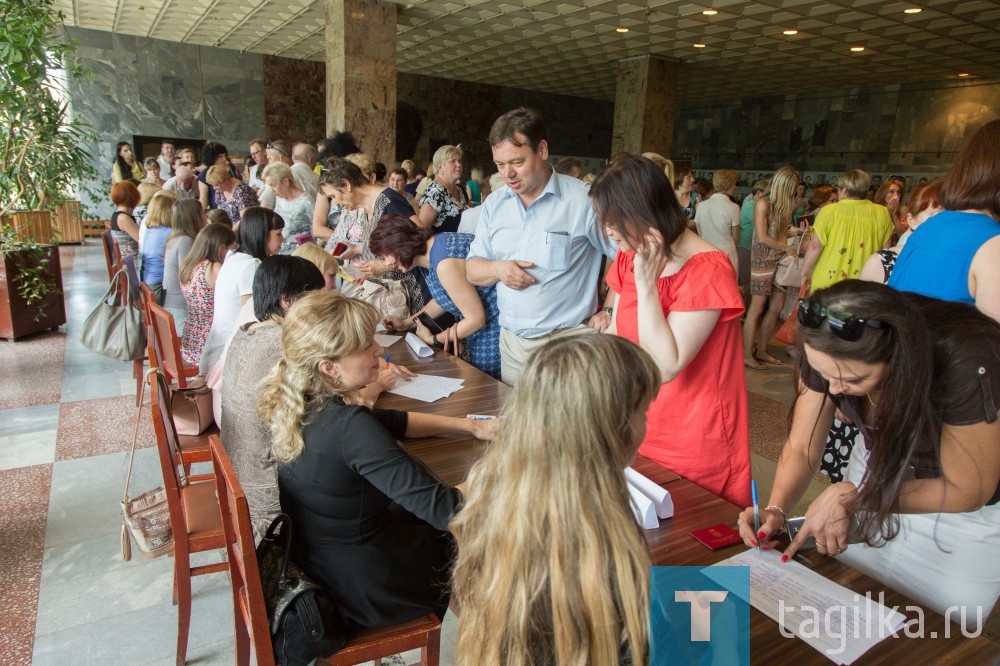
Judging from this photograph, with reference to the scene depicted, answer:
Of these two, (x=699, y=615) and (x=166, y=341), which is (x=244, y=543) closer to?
(x=699, y=615)

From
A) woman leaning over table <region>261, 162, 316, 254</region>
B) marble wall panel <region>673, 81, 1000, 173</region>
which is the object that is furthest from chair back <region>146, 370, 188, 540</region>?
marble wall panel <region>673, 81, 1000, 173</region>

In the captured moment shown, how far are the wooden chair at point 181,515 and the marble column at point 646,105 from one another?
32.9ft

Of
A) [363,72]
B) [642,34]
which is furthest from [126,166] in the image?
[642,34]

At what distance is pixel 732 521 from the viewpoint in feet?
4.71

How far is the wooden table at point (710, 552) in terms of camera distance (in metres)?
Answer: 1.04

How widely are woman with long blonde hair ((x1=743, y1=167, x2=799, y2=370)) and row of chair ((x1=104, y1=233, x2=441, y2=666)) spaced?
14.4ft

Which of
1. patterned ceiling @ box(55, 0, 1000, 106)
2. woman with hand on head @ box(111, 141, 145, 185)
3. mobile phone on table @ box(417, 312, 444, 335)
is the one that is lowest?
mobile phone on table @ box(417, 312, 444, 335)

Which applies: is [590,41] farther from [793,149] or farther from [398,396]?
[398,396]

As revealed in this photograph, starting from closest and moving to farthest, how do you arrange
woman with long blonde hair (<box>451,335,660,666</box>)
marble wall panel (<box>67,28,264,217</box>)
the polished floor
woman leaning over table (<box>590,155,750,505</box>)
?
woman with long blonde hair (<box>451,335,660,666</box>), woman leaning over table (<box>590,155,750,505</box>), the polished floor, marble wall panel (<box>67,28,264,217</box>)

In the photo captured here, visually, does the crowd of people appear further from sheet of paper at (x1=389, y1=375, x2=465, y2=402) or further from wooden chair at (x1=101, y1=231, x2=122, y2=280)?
wooden chair at (x1=101, y1=231, x2=122, y2=280)

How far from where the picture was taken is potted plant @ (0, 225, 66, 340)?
16.9ft

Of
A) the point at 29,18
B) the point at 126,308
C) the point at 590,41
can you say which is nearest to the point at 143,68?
the point at 590,41

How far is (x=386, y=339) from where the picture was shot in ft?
10.0

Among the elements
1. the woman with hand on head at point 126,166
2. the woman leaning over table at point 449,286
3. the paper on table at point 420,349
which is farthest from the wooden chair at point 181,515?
the woman with hand on head at point 126,166
